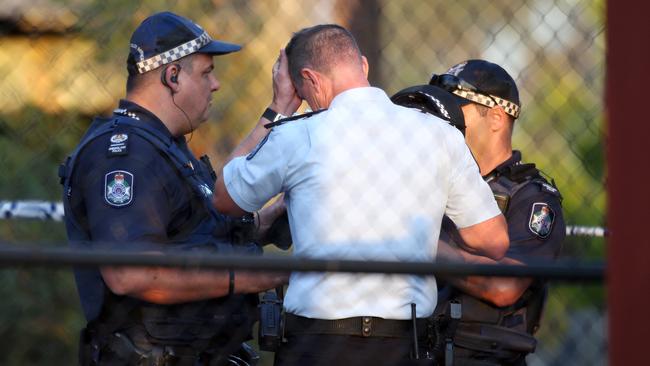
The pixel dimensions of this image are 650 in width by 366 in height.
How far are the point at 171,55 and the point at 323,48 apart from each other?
1.95 feet

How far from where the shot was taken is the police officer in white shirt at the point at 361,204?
2.63 m

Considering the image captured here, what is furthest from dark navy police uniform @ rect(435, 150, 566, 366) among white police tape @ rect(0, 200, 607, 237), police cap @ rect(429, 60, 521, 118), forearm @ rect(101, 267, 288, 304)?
white police tape @ rect(0, 200, 607, 237)

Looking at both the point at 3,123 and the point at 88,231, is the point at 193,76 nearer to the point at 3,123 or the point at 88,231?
the point at 88,231

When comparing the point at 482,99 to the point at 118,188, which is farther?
the point at 482,99

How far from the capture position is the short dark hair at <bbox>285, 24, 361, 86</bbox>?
282 cm

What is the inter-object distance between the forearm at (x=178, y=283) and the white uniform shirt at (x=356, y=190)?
191 mm

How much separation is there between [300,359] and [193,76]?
39.4 inches

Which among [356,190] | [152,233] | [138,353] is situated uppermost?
[356,190]

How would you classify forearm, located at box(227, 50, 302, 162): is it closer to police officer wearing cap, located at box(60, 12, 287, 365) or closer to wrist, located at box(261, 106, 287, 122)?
wrist, located at box(261, 106, 287, 122)

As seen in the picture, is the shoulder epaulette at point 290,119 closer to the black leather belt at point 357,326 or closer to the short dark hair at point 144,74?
the black leather belt at point 357,326

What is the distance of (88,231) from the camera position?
292cm

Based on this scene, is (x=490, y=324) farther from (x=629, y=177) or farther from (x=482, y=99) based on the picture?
(x=629, y=177)

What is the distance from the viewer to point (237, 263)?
1.95m

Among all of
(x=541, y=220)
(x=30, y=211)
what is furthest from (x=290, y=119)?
(x=30, y=211)
